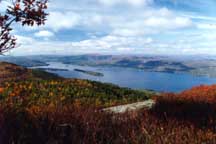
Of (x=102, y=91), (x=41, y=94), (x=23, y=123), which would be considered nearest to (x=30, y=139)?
(x=23, y=123)

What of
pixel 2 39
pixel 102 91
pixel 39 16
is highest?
pixel 39 16

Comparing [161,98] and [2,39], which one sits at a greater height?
[2,39]

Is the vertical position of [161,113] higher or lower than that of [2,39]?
lower

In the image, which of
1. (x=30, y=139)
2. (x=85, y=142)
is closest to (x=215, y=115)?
(x=85, y=142)

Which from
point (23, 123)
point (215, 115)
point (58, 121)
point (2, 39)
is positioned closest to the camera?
point (2, 39)

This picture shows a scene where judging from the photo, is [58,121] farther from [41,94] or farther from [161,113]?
[41,94]

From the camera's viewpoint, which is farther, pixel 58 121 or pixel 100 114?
pixel 100 114

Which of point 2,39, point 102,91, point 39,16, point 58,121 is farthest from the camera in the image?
point 102,91

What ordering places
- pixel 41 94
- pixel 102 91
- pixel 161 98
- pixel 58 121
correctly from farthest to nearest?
pixel 102 91 < pixel 41 94 < pixel 161 98 < pixel 58 121

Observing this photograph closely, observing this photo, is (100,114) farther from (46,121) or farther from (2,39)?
(2,39)
